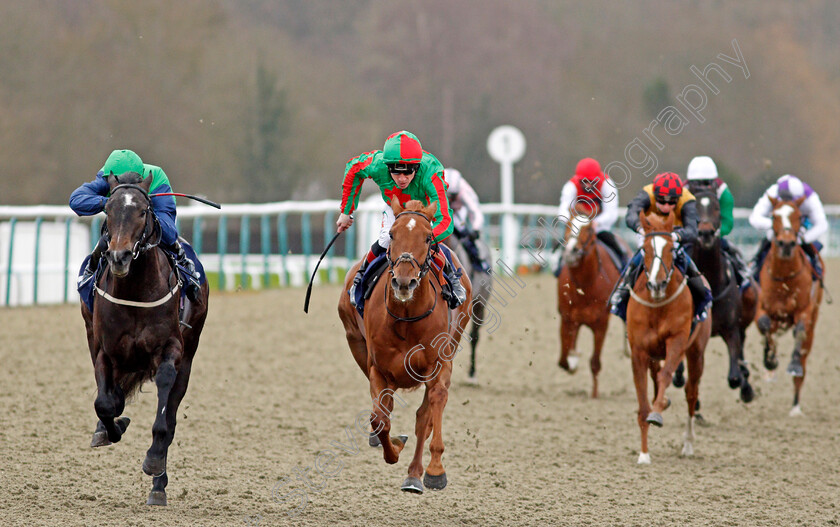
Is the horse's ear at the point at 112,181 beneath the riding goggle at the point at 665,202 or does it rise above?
beneath

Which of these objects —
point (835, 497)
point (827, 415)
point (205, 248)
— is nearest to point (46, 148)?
point (205, 248)

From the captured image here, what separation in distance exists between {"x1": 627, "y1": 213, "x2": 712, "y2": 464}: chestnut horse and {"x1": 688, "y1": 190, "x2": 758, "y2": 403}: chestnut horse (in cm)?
90

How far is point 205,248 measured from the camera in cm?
1981

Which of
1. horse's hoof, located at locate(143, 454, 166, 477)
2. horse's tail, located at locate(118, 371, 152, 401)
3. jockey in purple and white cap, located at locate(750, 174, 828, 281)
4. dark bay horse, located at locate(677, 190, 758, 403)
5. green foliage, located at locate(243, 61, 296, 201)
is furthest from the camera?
green foliage, located at locate(243, 61, 296, 201)

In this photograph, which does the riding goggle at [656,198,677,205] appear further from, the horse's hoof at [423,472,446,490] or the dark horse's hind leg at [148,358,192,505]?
the dark horse's hind leg at [148,358,192,505]

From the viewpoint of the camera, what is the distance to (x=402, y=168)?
5.39 meters

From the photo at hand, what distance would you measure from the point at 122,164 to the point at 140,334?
918 millimetres

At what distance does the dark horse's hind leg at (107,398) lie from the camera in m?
5.16

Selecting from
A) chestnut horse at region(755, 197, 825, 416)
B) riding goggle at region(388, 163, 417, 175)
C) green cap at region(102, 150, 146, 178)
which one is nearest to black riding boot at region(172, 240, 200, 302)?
green cap at region(102, 150, 146, 178)

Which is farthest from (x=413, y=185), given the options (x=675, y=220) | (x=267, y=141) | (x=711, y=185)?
(x=267, y=141)

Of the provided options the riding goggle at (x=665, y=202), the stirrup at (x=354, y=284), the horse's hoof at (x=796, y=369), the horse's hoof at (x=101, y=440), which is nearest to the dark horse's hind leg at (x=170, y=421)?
the horse's hoof at (x=101, y=440)

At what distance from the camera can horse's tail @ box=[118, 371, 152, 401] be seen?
5496 millimetres

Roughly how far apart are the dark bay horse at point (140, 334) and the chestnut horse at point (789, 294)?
559cm

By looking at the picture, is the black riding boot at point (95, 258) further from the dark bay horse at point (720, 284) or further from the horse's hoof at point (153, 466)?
the dark bay horse at point (720, 284)
